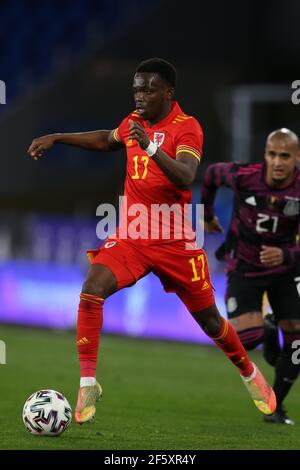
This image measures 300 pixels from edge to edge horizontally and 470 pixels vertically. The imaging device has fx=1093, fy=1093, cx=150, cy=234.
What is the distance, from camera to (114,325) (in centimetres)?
1662

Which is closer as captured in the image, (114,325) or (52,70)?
(114,325)

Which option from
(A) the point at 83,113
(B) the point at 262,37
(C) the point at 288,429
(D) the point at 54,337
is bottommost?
(D) the point at 54,337

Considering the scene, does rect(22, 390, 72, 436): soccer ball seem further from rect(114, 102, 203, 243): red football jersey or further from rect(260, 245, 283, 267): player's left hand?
rect(260, 245, 283, 267): player's left hand

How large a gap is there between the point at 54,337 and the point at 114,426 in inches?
Answer: 324

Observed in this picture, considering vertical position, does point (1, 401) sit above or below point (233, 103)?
below

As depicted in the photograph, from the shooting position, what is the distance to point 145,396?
403 inches

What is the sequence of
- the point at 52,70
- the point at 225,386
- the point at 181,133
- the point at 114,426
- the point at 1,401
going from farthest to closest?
the point at 52,70, the point at 225,386, the point at 1,401, the point at 114,426, the point at 181,133

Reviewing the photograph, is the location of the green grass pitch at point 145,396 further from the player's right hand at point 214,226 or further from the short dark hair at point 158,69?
the short dark hair at point 158,69

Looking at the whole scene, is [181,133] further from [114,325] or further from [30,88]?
[30,88]

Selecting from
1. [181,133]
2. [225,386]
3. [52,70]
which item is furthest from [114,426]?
[52,70]

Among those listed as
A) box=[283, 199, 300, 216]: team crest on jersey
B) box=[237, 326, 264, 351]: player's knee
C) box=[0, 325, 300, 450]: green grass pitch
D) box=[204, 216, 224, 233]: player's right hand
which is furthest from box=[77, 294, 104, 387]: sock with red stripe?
box=[204, 216, 224, 233]: player's right hand

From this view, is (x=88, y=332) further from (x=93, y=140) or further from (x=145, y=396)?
(x=145, y=396)

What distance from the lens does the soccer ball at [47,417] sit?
279 inches

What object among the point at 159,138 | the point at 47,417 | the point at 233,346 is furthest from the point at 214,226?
the point at 47,417
